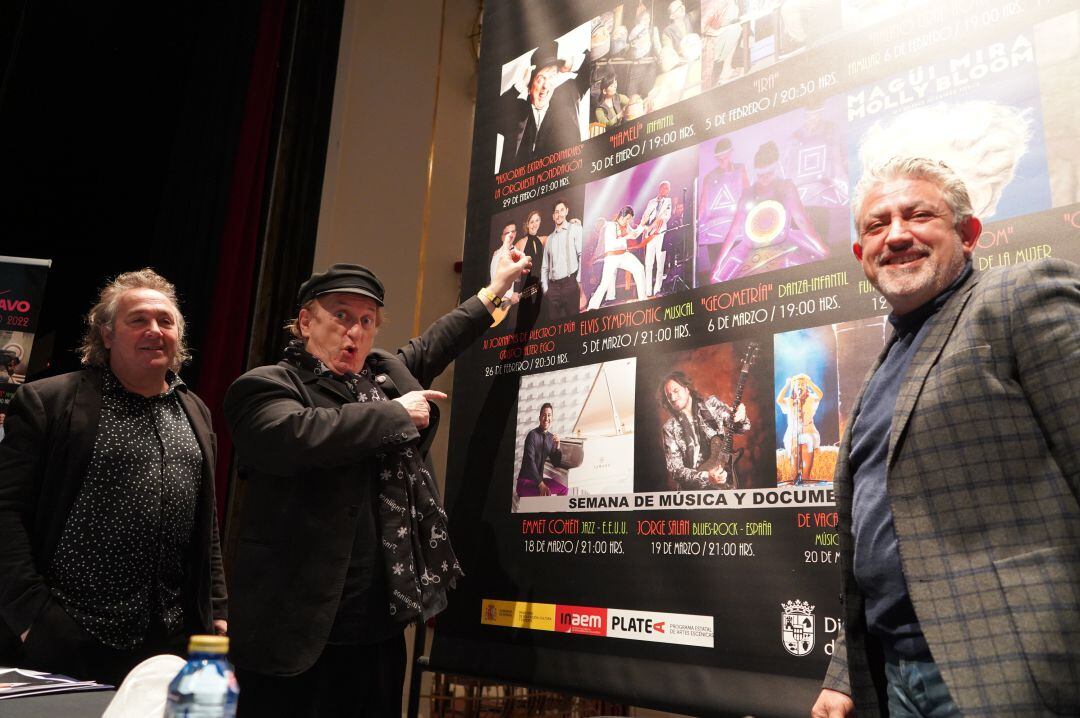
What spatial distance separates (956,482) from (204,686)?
1.14 meters

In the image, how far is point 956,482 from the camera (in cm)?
133

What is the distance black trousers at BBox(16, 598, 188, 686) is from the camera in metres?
2.08

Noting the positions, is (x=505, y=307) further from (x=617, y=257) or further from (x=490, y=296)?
(x=617, y=257)

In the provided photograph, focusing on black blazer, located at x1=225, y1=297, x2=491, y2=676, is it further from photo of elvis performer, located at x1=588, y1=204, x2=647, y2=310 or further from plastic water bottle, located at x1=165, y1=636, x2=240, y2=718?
plastic water bottle, located at x1=165, y1=636, x2=240, y2=718

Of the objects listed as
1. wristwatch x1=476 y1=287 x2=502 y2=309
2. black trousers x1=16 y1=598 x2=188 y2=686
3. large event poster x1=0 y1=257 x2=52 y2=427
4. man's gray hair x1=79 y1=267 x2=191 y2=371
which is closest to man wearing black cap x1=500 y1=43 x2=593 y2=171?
wristwatch x1=476 y1=287 x2=502 y2=309

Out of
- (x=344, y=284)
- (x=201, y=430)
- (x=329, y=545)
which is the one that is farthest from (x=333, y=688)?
(x=344, y=284)

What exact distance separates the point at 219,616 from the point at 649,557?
54.6 inches

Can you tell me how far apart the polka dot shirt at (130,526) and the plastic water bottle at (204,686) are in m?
1.53

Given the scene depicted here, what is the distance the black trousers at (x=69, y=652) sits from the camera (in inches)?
82.0

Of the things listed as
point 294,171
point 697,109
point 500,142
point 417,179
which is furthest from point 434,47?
point 697,109

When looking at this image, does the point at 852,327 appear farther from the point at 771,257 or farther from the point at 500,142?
the point at 500,142

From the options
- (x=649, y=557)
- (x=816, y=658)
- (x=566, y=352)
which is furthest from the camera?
(x=566, y=352)

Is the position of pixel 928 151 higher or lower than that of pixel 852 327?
higher

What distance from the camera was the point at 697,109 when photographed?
8.02ft
